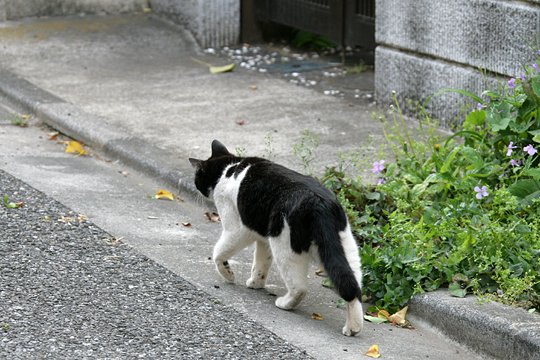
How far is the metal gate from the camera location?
8.95m

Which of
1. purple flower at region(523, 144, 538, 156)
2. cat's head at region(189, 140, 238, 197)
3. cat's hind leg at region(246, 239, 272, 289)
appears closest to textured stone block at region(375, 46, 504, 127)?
purple flower at region(523, 144, 538, 156)

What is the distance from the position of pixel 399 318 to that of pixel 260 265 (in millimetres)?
727

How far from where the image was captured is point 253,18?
10.0m

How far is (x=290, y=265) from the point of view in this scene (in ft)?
15.2

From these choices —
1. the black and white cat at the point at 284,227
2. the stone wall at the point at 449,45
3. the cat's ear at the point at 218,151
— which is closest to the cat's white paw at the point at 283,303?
the black and white cat at the point at 284,227

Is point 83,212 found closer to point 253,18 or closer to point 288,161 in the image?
point 288,161

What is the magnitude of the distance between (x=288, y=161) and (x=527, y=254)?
225cm

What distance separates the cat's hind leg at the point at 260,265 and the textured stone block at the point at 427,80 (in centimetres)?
228

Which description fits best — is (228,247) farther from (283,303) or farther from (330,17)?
(330,17)

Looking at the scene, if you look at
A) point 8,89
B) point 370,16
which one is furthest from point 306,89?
point 8,89

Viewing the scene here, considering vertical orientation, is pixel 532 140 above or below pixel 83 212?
A: above

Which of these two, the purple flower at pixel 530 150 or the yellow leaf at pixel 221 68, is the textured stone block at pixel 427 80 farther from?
the yellow leaf at pixel 221 68

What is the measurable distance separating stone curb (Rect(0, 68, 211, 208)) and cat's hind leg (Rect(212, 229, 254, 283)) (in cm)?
117

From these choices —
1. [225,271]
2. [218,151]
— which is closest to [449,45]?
[218,151]
